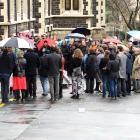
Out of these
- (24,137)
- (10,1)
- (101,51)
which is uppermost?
(10,1)

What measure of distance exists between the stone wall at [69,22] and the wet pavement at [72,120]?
28829 mm

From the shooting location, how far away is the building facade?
106 feet

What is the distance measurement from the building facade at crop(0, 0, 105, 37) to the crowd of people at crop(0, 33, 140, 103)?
11509 mm

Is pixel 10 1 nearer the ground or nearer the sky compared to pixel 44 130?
nearer the sky

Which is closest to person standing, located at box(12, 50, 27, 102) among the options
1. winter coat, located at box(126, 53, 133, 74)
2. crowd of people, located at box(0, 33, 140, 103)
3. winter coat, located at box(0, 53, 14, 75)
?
crowd of people, located at box(0, 33, 140, 103)

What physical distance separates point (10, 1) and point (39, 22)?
7676 millimetres

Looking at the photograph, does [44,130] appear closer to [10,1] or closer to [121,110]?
[121,110]

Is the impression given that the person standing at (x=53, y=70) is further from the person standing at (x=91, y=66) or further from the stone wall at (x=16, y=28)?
the stone wall at (x=16, y=28)

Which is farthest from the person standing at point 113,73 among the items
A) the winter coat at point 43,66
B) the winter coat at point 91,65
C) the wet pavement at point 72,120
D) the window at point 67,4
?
the window at point 67,4

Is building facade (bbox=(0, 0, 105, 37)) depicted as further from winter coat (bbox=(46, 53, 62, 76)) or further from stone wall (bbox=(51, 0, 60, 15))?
winter coat (bbox=(46, 53, 62, 76))

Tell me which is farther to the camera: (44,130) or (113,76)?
(113,76)

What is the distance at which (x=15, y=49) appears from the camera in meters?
19.3

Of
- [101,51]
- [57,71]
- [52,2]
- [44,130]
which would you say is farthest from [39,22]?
[44,130]

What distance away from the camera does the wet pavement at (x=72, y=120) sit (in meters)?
13.0
